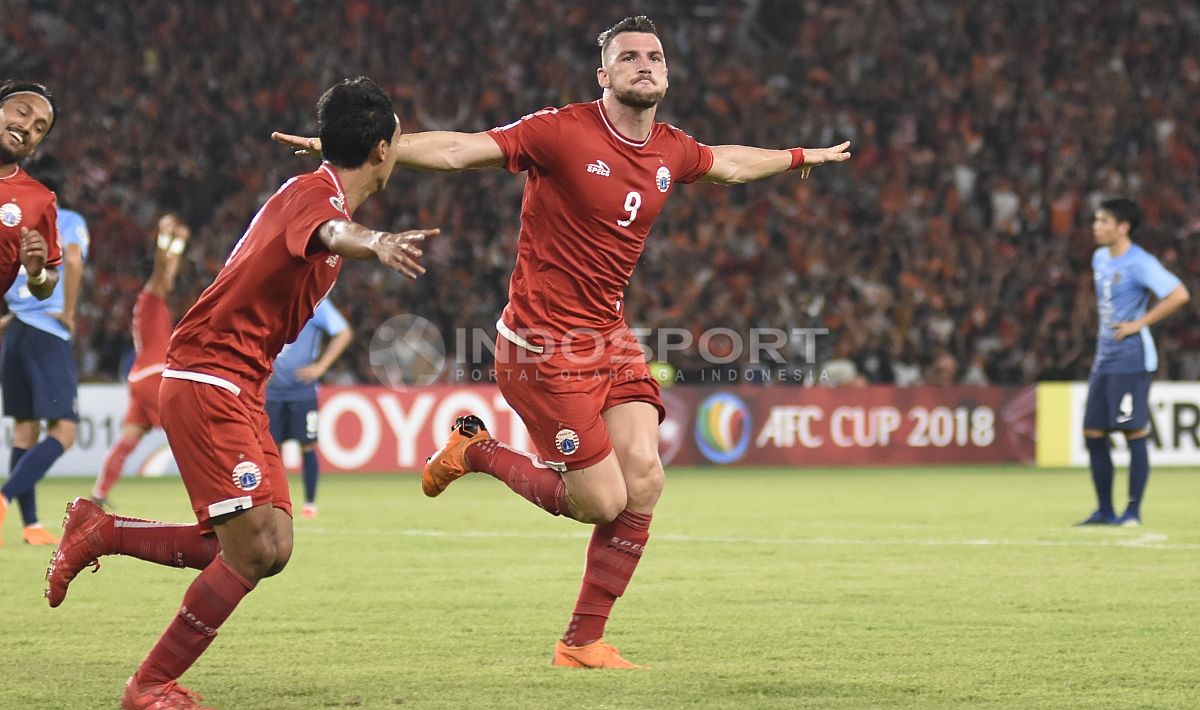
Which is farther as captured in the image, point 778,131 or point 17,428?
point 778,131

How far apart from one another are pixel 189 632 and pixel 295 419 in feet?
27.7

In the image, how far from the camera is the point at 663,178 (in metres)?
6.23

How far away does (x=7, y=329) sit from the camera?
33.4ft

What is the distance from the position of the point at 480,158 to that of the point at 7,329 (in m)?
5.48

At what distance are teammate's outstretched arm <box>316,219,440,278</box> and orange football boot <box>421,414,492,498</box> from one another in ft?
7.33

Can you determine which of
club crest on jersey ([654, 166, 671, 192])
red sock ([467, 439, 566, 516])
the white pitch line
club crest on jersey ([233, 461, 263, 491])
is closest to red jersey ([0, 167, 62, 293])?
red sock ([467, 439, 566, 516])

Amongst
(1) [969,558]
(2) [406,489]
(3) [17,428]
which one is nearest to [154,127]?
(2) [406,489]

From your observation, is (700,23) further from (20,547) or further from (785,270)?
(20,547)

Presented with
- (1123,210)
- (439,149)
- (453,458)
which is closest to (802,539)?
(1123,210)

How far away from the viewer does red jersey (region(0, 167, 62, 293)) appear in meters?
6.56

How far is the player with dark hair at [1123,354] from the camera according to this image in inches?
468

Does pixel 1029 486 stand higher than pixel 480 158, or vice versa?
pixel 480 158

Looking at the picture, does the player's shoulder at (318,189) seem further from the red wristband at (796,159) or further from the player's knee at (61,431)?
the player's knee at (61,431)

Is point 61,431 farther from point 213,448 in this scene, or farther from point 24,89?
point 213,448
